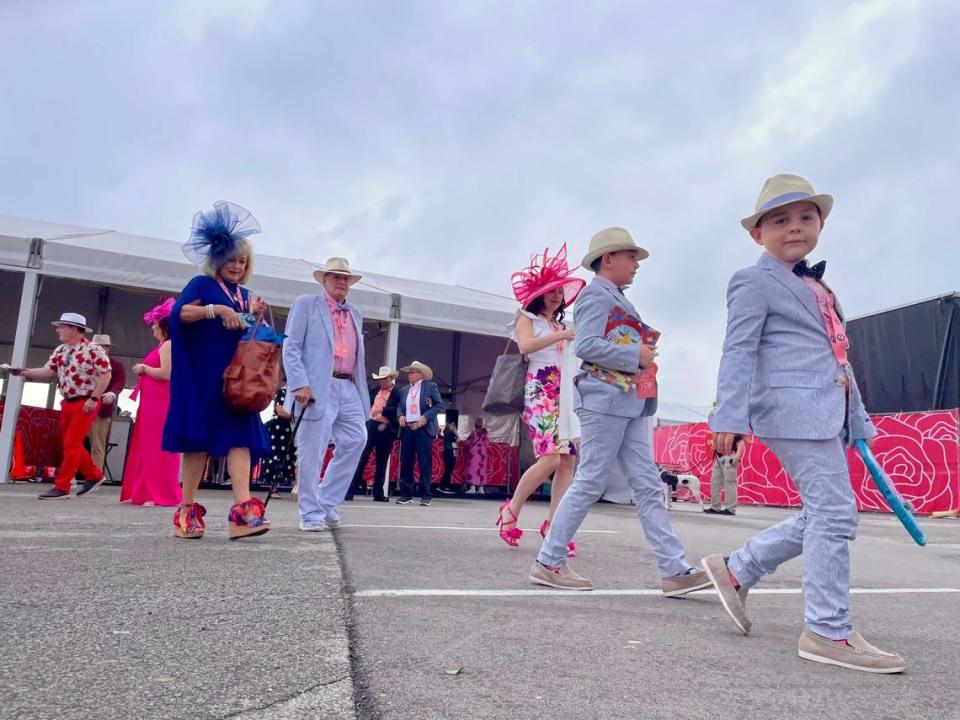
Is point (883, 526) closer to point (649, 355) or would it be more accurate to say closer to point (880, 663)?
point (649, 355)

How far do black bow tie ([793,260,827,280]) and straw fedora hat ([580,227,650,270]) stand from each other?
1000mm

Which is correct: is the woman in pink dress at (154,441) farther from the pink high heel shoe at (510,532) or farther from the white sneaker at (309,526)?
the pink high heel shoe at (510,532)

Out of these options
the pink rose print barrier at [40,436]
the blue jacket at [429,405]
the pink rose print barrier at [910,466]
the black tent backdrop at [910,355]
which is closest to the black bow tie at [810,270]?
the blue jacket at [429,405]

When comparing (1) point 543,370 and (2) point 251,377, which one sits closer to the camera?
(2) point 251,377

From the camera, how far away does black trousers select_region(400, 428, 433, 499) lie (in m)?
10.3

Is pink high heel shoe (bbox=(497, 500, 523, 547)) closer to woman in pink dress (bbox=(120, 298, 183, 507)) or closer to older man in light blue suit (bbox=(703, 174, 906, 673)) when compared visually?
older man in light blue suit (bbox=(703, 174, 906, 673))

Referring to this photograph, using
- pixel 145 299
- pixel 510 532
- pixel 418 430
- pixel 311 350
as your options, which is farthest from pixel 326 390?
pixel 145 299

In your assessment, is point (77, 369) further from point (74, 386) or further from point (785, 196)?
point (785, 196)

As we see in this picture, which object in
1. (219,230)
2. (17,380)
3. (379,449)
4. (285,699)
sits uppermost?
(219,230)

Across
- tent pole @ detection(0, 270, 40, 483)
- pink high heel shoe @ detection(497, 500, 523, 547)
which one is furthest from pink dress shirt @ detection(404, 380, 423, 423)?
pink high heel shoe @ detection(497, 500, 523, 547)

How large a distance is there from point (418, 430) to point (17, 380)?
4.93 meters

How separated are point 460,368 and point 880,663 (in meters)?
16.2

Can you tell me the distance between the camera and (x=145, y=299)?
1574cm

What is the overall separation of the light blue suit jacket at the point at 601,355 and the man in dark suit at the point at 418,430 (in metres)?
6.89
